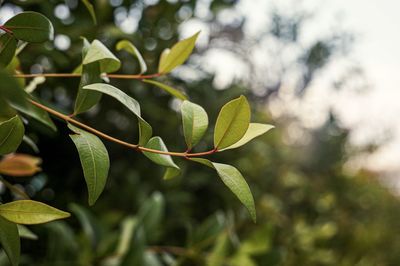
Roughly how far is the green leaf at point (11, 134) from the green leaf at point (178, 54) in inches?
6.8

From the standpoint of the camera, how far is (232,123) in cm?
32

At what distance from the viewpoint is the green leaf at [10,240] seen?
0.99 ft

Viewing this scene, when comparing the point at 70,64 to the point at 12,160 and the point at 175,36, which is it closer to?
the point at 175,36

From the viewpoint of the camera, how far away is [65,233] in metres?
0.77

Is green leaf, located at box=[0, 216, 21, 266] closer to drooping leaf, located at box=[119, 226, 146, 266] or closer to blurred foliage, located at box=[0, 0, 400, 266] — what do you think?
blurred foliage, located at box=[0, 0, 400, 266]

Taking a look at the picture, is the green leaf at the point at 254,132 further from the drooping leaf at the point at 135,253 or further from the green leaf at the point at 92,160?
the drooping leaf at the point at 135,253

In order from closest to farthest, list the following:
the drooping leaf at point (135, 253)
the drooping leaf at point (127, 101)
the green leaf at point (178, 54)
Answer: the drooping leaf at point (127, 101) < the green leaf at point (178, 54) < the drooping leaf at point (135, 253)

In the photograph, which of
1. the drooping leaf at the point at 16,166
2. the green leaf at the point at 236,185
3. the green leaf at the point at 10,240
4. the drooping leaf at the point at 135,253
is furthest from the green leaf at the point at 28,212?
the drooping leaf at the point at 135,253

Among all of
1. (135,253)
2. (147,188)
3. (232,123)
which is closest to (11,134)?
(232,123)

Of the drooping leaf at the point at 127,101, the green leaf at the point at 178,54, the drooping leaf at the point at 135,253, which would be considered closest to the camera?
the drooping leaf at the point at 127,101

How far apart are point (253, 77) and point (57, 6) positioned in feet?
7.25

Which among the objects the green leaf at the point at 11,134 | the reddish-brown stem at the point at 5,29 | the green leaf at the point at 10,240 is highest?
the reddish-brown stem at the point at 5,29

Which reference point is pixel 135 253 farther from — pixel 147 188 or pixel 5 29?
pixel 5 29

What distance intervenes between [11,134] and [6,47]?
64 millimetres
